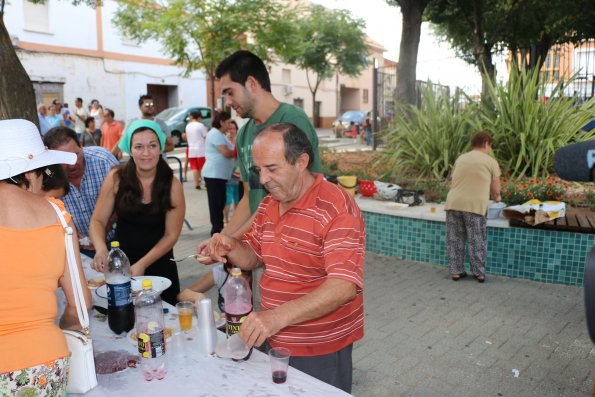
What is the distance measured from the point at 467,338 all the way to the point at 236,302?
2.68 m

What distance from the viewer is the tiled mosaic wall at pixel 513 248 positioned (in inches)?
214

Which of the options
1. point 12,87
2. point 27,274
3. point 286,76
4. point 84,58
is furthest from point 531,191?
A: point 286,76

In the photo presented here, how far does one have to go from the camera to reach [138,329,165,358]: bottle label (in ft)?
6.81

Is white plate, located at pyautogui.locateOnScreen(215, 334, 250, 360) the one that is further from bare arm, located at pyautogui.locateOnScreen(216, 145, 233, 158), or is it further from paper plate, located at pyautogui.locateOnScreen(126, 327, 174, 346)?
bare arm, located at pyautogui.locateOnScreen(216, 145, 233, 158)

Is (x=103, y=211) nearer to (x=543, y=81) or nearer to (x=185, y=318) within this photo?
(x=185, y=318)

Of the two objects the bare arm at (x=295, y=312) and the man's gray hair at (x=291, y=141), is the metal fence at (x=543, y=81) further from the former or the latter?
the bare arm at (x=295, y=312)

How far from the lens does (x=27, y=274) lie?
1.70 metres

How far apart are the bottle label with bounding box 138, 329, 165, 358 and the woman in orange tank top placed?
331 mm

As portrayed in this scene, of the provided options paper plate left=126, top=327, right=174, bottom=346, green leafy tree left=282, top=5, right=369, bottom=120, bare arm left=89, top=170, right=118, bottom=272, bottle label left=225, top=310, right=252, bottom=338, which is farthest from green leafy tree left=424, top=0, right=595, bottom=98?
green leafy tree left=282, top=5, right=369, bottom=120

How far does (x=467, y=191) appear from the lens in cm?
549

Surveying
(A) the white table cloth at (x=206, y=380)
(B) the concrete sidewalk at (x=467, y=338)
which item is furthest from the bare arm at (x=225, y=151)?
(A) the white table cloth at (x=206, y=380)

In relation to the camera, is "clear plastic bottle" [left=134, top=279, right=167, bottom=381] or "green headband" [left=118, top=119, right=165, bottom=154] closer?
"clear plastic bottle" [left=134, top=279, right=167, bottom=381]

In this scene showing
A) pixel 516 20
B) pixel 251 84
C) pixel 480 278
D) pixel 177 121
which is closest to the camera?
pixel 251 84

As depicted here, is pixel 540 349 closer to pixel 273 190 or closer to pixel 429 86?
pixel 273 190
